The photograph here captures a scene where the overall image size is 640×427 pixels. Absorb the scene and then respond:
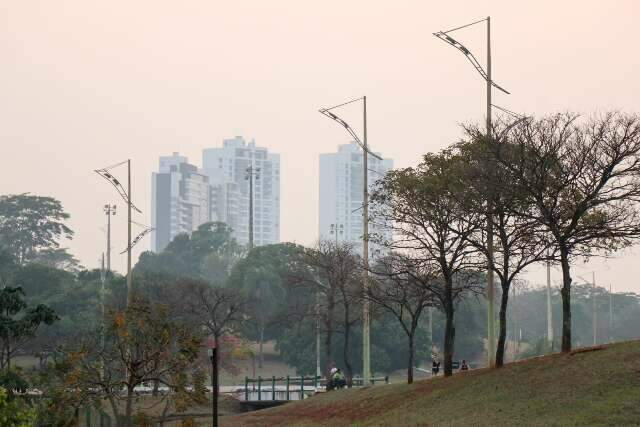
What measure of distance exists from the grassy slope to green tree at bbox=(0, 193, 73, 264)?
13863 cm

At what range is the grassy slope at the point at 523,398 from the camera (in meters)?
34.7

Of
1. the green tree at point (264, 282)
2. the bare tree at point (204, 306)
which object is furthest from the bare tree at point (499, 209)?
the green tree at point (264, 282)

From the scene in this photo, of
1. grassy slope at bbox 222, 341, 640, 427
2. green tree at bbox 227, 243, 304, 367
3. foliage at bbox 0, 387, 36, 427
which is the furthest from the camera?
green tree at bbox 227, 243, 304, 367

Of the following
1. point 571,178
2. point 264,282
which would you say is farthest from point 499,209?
point 264,282

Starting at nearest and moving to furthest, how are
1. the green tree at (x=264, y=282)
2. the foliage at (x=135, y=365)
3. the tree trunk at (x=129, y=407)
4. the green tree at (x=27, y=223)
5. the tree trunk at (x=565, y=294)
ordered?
1. the tree trunk at (x=129, y=407)
2. the foliage at (x=135, y=365)
3. the tree trunk at (x=565, y=294)
4. the green tree at (x=264, y=282)
5. the green tree at (x=27, y=223)

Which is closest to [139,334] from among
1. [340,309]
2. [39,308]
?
[39,308]

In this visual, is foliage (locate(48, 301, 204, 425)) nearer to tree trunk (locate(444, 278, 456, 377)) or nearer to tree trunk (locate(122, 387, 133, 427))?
tree trunk (locate(122, 387, 133, 427))

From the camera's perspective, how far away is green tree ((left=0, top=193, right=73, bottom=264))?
182750mm

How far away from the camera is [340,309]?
9994 centimetres

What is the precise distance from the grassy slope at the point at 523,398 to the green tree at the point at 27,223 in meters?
139

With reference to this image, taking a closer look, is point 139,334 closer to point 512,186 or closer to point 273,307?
point 512,186

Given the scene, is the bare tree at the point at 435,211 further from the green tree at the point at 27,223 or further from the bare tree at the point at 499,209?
the green tree at the point at 27,223

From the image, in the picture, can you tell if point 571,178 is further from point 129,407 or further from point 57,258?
point 57,258

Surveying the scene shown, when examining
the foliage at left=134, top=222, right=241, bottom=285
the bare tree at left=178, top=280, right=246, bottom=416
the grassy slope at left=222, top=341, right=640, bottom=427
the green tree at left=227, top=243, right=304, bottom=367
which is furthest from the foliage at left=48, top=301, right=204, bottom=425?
→ the foliage at left=134, top=222, right=241, bottom=285
